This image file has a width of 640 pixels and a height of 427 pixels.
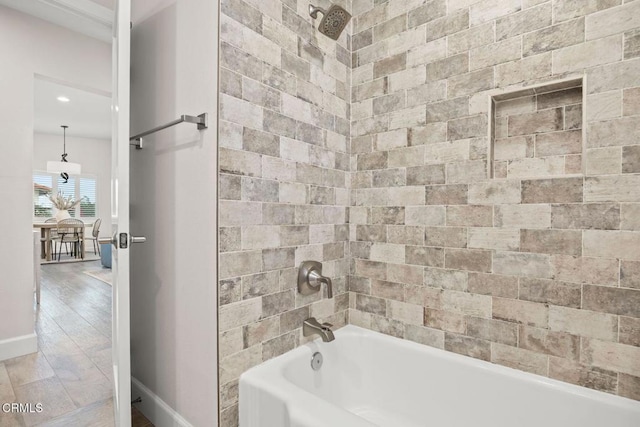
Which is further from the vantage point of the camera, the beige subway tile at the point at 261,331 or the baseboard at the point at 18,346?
the baseboard at the point at 18,346

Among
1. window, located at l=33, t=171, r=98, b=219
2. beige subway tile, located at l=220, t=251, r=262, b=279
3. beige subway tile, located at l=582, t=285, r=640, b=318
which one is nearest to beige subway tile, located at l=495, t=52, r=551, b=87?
beige subway tile, located at l=582, t=285, r=640, b=318

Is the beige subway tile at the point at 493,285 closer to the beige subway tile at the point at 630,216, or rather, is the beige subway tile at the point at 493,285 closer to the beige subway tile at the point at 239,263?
the beige subway tile at the point at 630,216

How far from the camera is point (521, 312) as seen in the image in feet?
4.68

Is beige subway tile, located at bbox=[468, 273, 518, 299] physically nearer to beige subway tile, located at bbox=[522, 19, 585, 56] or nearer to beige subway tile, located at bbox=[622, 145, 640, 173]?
beige subway tile, located at bbox=[622, 145, 640, 173]

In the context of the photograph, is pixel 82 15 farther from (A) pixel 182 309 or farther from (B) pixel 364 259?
(B) pixel 364 259

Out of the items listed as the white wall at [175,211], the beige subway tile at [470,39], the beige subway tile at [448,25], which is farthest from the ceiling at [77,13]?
the beige subway tile at [470,39]

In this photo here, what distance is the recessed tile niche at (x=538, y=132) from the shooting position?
135 centimetres

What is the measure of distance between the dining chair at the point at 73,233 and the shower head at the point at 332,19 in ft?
23.5

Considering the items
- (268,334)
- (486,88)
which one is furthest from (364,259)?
(486,88)

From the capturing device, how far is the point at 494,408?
142 cm

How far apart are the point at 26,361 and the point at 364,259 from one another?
2630 millimetres

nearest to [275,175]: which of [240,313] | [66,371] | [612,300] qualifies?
[240,313]

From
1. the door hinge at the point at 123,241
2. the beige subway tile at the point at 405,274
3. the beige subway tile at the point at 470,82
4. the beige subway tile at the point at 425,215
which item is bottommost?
the beige subway tile at the point at 405,274

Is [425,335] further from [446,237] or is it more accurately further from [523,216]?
[523,216]
